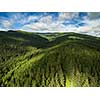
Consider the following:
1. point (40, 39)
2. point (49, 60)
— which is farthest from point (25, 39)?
point (49, 60)

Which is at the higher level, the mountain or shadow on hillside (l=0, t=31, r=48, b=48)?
shadow on hillside (l=0, t=31, r=48, b=48)

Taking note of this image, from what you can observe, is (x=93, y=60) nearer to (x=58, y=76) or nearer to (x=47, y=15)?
(x=58, y=76)

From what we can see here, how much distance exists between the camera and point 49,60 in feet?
8.80

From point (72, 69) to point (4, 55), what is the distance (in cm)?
70

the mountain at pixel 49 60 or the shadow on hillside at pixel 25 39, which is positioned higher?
the shadow on hillside at pixel 25 39

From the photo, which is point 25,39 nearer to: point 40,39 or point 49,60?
point 40,39

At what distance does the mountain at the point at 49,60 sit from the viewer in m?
2.65

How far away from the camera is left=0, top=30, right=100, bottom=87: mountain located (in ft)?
8.68

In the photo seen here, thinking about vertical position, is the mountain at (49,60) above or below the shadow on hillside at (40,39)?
below

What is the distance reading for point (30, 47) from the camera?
2734 mm

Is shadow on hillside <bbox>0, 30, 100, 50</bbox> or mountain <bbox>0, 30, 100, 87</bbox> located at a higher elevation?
shadow on hillside <bbox>0, 30, 100, 50</bbox>
